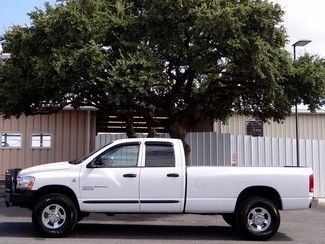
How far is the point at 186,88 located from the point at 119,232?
19.6ft

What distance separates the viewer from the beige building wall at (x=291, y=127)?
76.8 feet

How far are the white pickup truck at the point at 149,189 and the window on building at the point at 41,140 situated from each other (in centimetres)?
1147

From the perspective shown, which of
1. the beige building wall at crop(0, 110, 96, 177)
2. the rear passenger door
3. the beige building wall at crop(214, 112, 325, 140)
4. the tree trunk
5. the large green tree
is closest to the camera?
the rear passenger door

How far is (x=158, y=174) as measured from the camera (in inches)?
422

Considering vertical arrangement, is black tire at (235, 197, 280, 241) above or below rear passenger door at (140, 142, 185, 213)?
below

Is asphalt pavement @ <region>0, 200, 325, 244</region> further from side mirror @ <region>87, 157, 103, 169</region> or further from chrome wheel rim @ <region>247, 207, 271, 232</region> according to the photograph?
side mirror @ <region>87, 157, 103, 169</region>

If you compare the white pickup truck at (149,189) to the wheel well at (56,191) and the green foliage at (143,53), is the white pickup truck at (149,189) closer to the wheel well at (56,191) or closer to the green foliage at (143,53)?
the wheel well at (56,191)

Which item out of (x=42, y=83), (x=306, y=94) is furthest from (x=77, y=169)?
(x=306, y=94)

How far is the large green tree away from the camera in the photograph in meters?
12.9

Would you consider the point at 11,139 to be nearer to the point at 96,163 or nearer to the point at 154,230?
the point at 154,230

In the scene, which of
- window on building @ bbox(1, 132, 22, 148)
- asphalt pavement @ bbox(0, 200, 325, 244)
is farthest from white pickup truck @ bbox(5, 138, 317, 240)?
window on building @ bbox(1, 132, 22, 148)

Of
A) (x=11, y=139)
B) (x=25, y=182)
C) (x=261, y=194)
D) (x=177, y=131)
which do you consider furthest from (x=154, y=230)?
(x=11, y=139)

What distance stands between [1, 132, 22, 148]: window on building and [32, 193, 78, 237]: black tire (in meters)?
12.2

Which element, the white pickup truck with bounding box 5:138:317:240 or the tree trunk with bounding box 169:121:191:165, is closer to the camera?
the white pickup truck with bounding box 5:138:317:240
